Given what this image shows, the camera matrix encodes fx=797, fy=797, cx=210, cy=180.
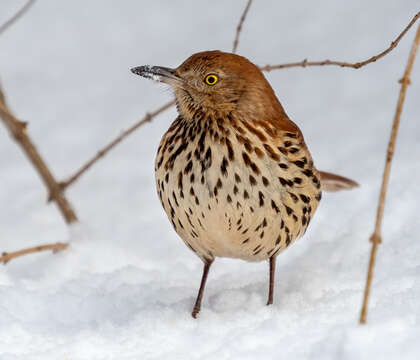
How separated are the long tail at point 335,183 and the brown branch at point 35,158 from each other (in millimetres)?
1822

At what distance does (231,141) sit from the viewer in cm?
363

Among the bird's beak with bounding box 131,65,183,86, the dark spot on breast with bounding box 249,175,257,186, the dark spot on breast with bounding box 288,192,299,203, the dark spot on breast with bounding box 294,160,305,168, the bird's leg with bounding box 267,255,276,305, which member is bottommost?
the bird's leg with bounding box 267,255,276,305

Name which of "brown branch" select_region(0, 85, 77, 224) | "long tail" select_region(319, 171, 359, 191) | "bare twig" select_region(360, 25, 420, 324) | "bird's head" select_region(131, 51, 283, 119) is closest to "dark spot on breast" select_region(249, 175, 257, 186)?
"bird's head" select_region(131, 51, 283, 119)

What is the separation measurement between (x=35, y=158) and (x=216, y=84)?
2.06 meters

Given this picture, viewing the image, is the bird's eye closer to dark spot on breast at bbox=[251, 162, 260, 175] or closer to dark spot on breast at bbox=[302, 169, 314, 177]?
dark spot on breast at bbox=[251, 162, 260, 175]

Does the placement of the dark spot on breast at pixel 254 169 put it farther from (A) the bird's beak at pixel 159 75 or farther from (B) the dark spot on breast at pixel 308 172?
(A) the bird's beak at pixel 159 75

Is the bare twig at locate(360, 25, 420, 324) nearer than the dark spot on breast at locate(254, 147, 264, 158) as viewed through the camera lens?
Yes

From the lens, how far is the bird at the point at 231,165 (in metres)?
3.60

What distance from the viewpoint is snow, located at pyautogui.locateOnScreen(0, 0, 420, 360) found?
3.46m

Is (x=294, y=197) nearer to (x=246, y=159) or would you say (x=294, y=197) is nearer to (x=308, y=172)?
Answer: (x=308, y=172)

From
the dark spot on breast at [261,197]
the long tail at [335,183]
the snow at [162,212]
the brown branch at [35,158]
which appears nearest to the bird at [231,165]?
the dark spot on breast at [261,197]

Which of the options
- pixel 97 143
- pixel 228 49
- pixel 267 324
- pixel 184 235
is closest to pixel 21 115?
pixel 97 143

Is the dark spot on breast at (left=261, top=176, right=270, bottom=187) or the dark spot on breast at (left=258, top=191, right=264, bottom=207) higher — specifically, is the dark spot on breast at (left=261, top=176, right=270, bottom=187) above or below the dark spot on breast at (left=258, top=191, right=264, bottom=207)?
above

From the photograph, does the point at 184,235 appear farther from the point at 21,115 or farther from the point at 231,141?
the point at 21,115
